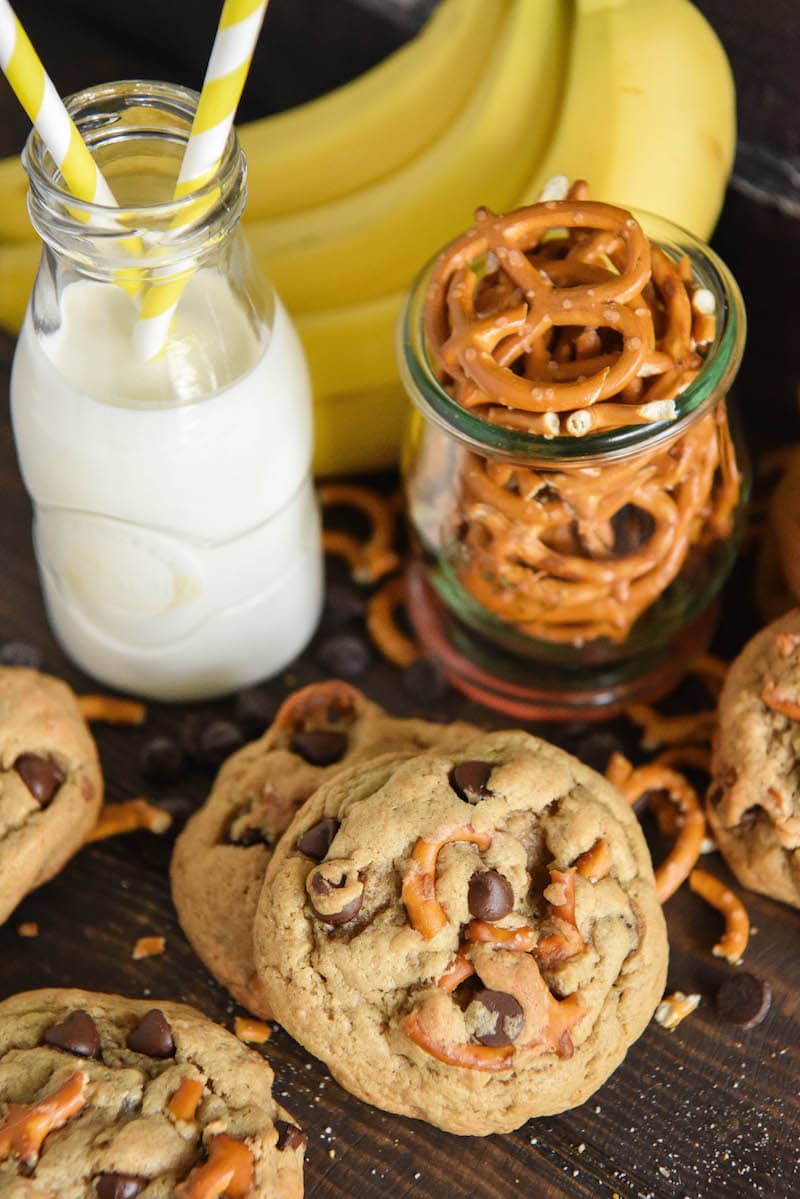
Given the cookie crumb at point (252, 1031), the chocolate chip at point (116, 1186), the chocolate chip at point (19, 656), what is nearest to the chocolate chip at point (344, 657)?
the chocolate chip at point (19, 656)

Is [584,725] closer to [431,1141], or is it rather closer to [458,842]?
[458,842]

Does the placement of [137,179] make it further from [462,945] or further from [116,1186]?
[116,1186]

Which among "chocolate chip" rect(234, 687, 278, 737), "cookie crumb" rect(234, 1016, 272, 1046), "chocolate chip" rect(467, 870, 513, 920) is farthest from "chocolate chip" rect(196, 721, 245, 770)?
"chocolate chip" rect(467, 870, 513, 920)

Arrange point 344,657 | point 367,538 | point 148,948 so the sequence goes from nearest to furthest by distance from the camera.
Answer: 1. point 148,948
2. point 344,657
3. point 367,538

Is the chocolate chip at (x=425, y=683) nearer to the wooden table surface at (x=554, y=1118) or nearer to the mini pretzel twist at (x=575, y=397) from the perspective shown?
the wooden table surface at (x=554, y=1118)

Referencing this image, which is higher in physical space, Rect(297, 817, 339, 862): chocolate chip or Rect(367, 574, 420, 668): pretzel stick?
Rect(297, 817, 339, 862): chocolate chip

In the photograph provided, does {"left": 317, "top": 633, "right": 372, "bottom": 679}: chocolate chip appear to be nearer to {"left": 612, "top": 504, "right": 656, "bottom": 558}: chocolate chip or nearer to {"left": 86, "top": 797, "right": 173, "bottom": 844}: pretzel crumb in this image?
{"left": 86, "top": 797, "right": 173, "bottom": 844}: pretzel crumb

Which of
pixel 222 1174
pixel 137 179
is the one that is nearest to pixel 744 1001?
pixel 222 1174
